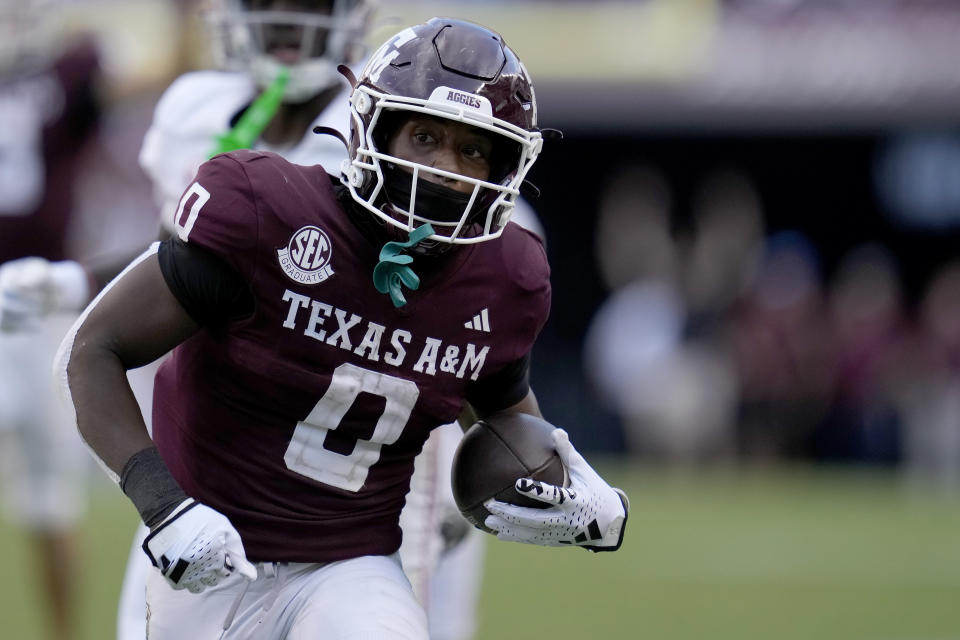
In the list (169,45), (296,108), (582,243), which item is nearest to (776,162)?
(582,243)

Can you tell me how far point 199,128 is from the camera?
4.11 meters

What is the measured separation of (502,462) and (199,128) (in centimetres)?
146

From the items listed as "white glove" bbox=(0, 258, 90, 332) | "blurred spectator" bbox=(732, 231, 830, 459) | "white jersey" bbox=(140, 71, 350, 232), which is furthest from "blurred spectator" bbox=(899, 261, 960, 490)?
"white glove" bbox=(0, 258, 90, 332)

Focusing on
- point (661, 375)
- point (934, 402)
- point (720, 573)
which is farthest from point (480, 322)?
point (934, 402)

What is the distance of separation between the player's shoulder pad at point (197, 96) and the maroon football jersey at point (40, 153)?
78.6 inches

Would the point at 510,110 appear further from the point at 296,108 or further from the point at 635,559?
the point at 635,559

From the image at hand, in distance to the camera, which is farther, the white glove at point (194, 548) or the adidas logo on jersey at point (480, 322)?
the adidas logo on jersey at point (480, 322)

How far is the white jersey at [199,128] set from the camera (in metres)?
4.01

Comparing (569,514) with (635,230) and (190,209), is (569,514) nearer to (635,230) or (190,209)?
(190,209)

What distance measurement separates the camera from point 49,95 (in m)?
6.14

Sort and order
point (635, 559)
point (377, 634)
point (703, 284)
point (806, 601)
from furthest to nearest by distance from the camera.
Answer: point (703, 284)
point (635, 559)
point (806, 601)
point (377, 634)

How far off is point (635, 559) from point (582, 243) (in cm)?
764

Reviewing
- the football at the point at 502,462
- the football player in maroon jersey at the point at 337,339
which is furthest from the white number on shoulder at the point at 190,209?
the football at the point at 502,462

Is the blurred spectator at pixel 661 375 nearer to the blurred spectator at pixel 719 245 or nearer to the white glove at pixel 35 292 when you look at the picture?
the blurred spectator at pixel 719 245
